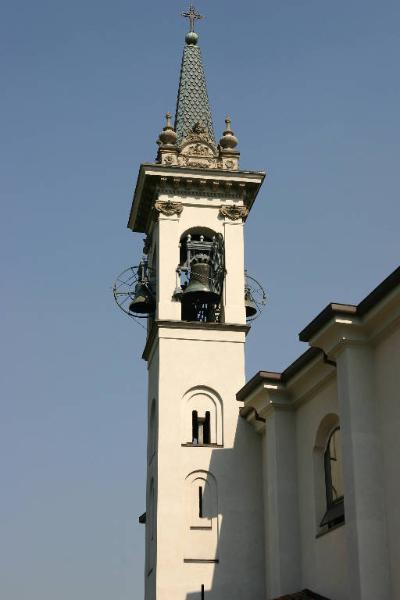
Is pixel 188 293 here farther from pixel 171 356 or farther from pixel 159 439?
pixel 159 439

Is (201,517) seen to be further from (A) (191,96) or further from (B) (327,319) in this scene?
(A) (191,96)

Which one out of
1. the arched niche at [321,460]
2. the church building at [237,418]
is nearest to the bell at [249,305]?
the church building at [237,418]

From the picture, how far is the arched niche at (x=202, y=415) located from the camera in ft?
80.9

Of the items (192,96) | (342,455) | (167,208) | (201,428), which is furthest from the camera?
(192,96)

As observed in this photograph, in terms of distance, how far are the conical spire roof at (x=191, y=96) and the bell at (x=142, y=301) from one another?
4.22m

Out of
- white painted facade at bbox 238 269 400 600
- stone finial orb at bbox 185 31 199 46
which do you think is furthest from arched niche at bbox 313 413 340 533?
stone finial orb at bbox 185 31 199 46

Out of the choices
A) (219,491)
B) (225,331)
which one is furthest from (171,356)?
(219,491)

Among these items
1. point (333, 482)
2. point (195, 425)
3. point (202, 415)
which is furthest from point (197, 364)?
point (333, 482)

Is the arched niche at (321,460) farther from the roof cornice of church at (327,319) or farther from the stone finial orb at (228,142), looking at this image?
the stone finial orb at (228,142)

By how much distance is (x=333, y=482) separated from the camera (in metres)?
20.9

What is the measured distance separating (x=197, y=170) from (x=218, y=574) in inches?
396

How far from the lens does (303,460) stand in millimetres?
22203

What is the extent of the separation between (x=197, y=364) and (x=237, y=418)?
63.0 inches

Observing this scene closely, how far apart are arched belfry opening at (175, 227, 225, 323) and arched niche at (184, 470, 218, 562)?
4.32 metres
